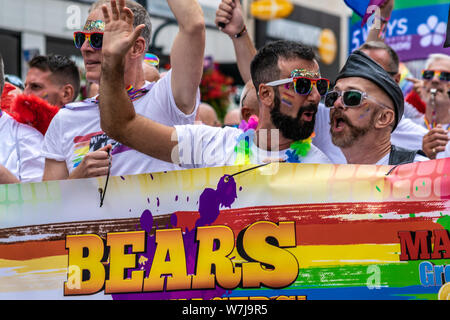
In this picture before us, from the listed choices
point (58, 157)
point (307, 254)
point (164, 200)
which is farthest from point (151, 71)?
point (307, 254)

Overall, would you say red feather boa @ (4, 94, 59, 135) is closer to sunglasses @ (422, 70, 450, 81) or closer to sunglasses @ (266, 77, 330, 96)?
sunglasses @ (266, 77, 330, 96)

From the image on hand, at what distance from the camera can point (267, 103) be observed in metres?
3.35

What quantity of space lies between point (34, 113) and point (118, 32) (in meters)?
1.57

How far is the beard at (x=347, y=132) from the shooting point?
3.32m

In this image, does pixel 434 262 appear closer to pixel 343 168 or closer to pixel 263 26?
pixel 343 168

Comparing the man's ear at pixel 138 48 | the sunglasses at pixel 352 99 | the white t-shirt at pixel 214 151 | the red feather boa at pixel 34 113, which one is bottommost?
the white t-shirt at pixel 214 151

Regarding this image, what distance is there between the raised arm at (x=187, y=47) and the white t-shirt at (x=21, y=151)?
4.30 ft

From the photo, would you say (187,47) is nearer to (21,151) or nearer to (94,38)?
(94,38)

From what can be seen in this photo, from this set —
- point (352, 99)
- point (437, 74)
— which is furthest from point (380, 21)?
point (352, 99)

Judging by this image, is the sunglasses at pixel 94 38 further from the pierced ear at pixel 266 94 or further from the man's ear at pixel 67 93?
the man's ear at pixel 67 93

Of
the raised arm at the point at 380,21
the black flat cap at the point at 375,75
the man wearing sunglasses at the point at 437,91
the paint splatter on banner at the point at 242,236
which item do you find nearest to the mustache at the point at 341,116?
the black flat cap at the point at 375,75

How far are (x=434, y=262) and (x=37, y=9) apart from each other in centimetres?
1520

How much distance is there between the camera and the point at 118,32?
293 centimetres

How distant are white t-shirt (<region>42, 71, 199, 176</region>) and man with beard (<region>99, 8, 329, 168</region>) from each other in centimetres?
22
